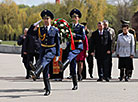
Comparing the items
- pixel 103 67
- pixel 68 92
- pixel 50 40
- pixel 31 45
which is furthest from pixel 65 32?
pixel 31 45

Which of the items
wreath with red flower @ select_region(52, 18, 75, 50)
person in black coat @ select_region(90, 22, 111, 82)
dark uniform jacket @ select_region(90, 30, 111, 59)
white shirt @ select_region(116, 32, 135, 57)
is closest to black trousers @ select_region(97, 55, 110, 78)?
person in black coat @ select_region(90, 22, 111, 82)

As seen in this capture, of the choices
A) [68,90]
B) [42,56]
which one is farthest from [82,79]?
[42,56]

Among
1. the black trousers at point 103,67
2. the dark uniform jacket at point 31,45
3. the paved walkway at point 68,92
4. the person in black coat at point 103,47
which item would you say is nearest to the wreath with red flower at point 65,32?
the paved walkway at point 68,92

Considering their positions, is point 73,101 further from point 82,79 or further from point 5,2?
point 5,2

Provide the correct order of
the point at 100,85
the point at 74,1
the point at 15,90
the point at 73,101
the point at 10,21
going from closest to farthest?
the point at 73,101 < the point at 15,90 < the point at 100,85 < the point at 74,1 < the point at 10,21

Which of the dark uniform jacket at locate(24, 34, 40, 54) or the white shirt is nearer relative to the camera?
the white shirt

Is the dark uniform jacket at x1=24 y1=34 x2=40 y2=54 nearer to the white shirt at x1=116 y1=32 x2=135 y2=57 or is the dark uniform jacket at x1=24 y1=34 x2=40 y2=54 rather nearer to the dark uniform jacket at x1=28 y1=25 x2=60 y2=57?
the white shirt at x1=116 y1=32 x2=135 y2=57

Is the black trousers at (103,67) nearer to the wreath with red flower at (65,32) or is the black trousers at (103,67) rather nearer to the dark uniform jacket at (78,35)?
the dark uniform jacket at (78,35)

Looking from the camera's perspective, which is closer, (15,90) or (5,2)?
(15,90)

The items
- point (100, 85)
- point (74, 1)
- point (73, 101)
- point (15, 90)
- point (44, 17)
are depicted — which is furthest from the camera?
point (74, 1)

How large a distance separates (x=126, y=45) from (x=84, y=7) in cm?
4884

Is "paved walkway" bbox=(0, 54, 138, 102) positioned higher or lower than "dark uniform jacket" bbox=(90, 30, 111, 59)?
lower

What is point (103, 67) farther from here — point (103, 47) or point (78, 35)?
point (78, 35)

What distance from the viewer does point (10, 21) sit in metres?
76.6
